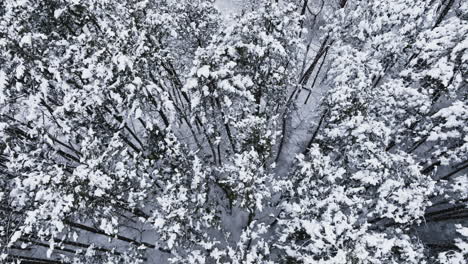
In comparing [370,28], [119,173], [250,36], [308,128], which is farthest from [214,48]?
[308,128]

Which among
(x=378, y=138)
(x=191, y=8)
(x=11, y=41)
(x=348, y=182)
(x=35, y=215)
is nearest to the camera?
(x=35, y=215)

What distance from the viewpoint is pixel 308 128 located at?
52.6 feet

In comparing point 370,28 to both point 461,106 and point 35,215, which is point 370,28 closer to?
point 461,106

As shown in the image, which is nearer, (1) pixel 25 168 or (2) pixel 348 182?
(1) pixel 25 168

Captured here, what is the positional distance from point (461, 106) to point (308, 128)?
26.9 ft

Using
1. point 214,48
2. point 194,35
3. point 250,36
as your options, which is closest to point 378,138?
point 250,36

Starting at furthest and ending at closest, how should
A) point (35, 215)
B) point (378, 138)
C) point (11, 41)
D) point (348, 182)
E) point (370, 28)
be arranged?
point (370, 28)
point (348, 182)
point (378, 138)
point (11, 41)
point (35, 215)

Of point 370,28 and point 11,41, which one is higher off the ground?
point 370,28

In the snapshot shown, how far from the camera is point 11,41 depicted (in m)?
7.80

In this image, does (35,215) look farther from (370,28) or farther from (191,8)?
(370,28)

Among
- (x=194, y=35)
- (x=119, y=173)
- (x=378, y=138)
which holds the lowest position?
(x=119, y=173)

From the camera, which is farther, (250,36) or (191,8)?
(191,8)

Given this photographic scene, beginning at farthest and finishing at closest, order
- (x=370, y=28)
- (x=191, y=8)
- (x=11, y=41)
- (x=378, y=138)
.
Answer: (x=191, y=8) → (x=370, y=28) → (x=378, y=138) → (x=11, y=41)

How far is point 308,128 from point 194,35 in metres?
7.60
